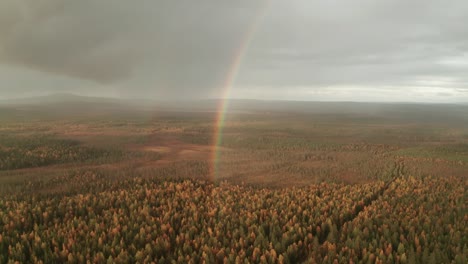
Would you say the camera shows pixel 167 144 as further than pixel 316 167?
Yes

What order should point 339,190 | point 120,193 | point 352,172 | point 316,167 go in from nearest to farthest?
1. point 120,193
2. point 339,190
3. point 352,172
4. point 316,167

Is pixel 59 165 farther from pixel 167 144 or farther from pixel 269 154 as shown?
pixel 269 154

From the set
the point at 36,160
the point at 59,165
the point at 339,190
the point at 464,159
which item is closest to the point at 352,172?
the point at 339,190

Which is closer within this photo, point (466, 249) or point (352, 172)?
point (466, 249)

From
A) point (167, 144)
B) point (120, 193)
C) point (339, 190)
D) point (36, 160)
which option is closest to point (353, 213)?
point (339, 190)

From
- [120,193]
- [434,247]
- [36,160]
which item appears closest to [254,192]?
[120,193]

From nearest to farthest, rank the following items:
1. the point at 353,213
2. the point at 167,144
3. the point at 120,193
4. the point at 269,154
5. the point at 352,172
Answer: the point at 353,213, the point at 120,193, the point at 352,172, the point at 269,154, the point at 167,144

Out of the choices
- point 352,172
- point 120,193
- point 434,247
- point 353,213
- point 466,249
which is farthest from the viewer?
point 352,172

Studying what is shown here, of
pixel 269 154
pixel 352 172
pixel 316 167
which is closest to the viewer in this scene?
pixel 352 172

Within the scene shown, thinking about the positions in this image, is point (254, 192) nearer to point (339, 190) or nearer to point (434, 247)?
point (339, 190)
